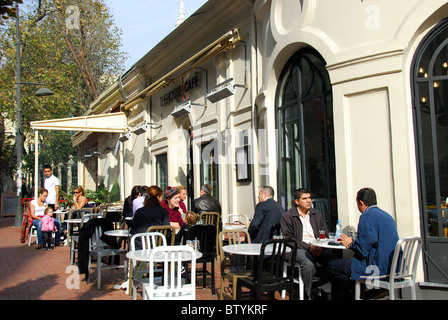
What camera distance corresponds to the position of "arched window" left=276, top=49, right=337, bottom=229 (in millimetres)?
6906

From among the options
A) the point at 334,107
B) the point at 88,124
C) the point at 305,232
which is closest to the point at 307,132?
the point at 334,107

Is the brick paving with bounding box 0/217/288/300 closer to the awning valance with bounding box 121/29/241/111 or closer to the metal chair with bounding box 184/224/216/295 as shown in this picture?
the metal chair with bounding box 184/224/216/295

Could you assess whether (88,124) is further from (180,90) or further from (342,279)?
(342,279)

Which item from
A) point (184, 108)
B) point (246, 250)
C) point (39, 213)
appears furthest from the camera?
point (184, 108)

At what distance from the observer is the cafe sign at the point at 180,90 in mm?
12956

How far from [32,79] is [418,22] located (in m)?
22.9

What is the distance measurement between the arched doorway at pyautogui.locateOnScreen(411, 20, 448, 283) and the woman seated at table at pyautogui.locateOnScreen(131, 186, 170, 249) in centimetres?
→ 357

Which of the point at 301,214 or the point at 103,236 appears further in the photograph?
the point at 103,236

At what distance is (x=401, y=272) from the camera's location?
445cm

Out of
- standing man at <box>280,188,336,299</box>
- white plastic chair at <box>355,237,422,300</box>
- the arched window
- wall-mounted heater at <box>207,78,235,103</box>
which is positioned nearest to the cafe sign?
wall-mounted heater at <box>207,78,235,103</box>

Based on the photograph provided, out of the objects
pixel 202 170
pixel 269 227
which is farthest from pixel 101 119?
pixel 269 227

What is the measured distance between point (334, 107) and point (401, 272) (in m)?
2.80
